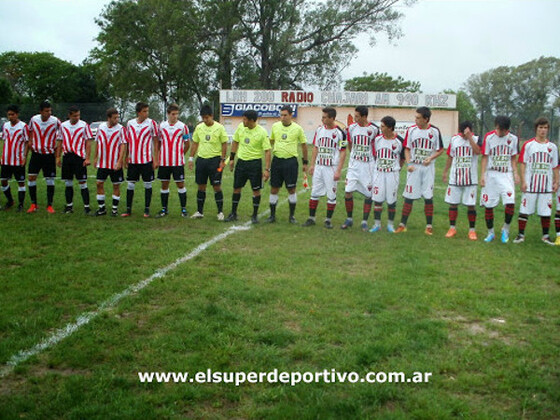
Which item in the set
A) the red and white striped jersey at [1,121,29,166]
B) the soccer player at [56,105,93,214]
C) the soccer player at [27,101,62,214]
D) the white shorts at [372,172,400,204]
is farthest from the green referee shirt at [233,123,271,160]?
the red and white striped jersey at [1,121,29,166]

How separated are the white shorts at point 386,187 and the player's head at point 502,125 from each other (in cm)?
179

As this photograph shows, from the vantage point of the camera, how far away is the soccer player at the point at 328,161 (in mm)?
9945

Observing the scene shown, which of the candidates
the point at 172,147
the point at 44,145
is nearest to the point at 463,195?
the point at 172,147

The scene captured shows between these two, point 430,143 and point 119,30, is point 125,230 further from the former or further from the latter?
point 119,30

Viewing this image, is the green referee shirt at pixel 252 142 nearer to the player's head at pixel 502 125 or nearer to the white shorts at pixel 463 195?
the white shorts at pixel 463 195

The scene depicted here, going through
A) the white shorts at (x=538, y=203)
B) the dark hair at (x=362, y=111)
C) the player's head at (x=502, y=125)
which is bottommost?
the white shorts at (x=538, y=203)

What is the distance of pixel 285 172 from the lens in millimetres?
10039

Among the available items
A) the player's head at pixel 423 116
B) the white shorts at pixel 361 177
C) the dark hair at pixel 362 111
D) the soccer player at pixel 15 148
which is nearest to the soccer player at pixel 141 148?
the soccer player at pixel 15 148

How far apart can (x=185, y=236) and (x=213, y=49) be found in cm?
4045

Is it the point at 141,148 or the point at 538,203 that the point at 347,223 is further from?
the point at 141,148

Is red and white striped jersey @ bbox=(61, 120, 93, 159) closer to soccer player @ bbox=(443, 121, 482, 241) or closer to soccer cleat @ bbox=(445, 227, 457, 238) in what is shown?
soccer player @ bbox=(443, 121, 482, 241)

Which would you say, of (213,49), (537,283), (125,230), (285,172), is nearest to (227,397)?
(537,283)

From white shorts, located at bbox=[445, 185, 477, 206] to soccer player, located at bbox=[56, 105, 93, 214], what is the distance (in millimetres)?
6752

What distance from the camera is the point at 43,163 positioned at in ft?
35.7
